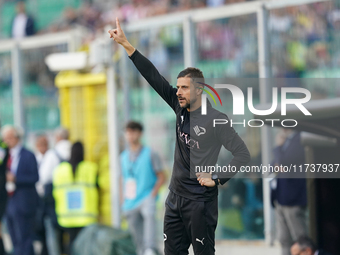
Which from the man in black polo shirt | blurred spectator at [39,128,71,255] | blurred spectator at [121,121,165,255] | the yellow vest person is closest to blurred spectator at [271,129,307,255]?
blurred spectator at [121,121,165,255]

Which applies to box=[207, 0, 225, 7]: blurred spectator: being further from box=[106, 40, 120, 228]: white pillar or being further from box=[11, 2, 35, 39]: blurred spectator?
box=[11, 2, 35, 39]: blurred spectator

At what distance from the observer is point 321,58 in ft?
23.0

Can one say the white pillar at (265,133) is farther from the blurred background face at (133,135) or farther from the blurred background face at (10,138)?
the blurred background face at (10,138)

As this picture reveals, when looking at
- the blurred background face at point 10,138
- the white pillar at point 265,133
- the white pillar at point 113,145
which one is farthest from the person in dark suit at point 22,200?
the white pillar at point 265,133

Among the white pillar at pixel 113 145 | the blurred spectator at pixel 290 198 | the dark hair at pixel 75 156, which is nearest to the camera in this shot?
the blurred spectator at pixel 290 198

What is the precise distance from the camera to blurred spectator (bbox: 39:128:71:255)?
8.38 meters

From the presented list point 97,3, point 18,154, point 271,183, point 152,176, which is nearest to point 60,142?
point 18,154

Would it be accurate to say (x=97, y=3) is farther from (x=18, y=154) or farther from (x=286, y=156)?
(x=286, y=156)

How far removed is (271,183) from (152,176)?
1.64 meters

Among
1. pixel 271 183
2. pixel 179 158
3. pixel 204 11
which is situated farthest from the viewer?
pixel 204 11

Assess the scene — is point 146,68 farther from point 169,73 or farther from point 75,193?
point 75,193

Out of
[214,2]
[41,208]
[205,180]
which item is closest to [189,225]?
[205,180]

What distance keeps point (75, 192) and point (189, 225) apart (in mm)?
4125

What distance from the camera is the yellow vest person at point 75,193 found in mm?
8023
